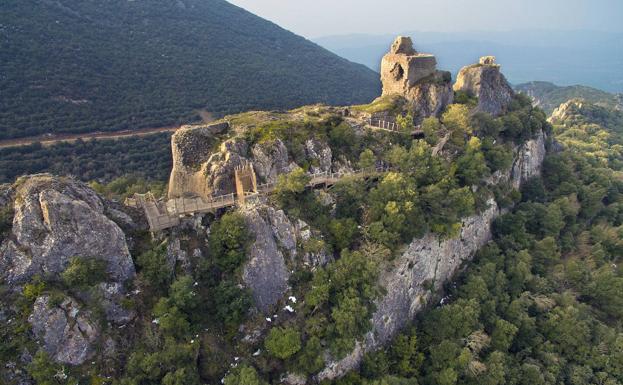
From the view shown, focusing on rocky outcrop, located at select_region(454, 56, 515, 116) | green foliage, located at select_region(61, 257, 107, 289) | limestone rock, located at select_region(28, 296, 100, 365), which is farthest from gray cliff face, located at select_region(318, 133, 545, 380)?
green foliage, located at select_region(61, 257, 107, 289)

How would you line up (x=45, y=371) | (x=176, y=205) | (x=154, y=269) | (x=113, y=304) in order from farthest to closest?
(x=176, y=205)
(x=154, y=269)
(x=113, y=304)
(x=45, y=371)

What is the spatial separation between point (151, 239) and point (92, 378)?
10747 millimetres

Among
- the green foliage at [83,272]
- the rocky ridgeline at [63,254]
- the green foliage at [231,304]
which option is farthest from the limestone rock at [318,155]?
the green foliage at [83,272]

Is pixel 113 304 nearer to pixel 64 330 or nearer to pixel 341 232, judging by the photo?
pixel 64 330

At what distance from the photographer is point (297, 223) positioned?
3512 cm

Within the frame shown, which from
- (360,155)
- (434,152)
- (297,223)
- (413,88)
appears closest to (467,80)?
(413,88)

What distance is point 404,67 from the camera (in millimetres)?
55094

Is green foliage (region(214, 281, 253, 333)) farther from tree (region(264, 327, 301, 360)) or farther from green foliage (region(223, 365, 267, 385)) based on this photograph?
green foliage (region(223, 365, 267, 385))

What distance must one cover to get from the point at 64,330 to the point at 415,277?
98.9 ft

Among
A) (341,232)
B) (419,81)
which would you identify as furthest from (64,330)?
Answer: (419,81)

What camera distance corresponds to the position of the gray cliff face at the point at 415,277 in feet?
112

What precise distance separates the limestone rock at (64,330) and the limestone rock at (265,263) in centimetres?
1141

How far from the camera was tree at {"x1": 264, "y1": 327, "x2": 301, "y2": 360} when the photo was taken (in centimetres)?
2897

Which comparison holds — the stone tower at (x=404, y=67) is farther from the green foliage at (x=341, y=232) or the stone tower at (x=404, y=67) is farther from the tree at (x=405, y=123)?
the green foliage at (x=341, y=232)
